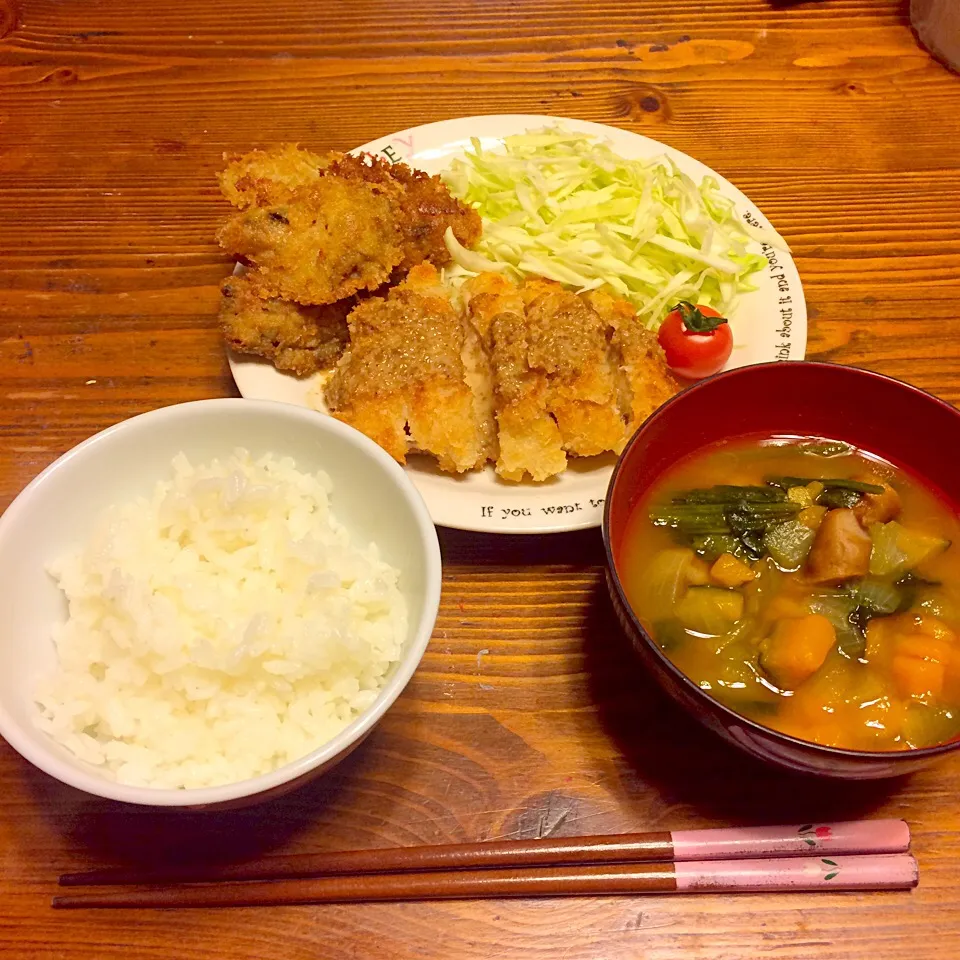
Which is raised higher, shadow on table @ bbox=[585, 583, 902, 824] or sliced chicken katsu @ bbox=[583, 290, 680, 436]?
sliced chicken katsu @ bbox=[583, 290, 680, 436]

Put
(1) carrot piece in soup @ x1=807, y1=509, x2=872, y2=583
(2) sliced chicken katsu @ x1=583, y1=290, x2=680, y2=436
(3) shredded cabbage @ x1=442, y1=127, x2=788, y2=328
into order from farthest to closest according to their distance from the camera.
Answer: (3) shredded cabbage @ x1=442, y1=127, x2=788, y2=328 → (2) sliced chicken katsu @ x1=583, y1=290, x2=680, y2=436 → (1) carrot piece in soup @ x1=807, y1=509, x2=872, y2=583

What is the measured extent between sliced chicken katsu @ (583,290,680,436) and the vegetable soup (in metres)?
0.34

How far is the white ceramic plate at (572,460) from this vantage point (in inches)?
89.6

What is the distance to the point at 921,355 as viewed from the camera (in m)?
2.89

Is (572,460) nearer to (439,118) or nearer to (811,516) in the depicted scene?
(811,516)

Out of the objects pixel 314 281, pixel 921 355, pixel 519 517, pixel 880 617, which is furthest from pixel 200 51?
pixel 880 617

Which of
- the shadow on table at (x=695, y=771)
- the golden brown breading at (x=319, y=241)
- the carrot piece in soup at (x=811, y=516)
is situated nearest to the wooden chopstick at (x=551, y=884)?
the shadow on table at (x=695, y=771)

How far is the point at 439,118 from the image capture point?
146 inches

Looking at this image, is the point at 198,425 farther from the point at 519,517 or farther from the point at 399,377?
the point at 519,517

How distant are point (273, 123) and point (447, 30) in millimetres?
1049

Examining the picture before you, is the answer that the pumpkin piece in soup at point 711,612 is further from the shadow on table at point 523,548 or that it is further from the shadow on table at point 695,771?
the shadow on table at point 523,548

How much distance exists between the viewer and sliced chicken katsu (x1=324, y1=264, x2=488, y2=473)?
2.39 meters

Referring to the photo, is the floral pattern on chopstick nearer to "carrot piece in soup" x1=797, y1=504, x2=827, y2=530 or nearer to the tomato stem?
"carrot piece in soup" x1=797, y1=504, x2=827, y2=530

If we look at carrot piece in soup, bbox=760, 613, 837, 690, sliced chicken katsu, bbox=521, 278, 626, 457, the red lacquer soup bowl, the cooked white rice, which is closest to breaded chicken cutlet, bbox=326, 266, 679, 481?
sliced chicken katsu, bbox=521, 278, 626, 457
